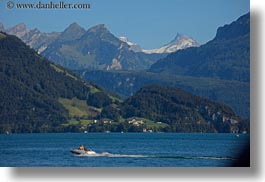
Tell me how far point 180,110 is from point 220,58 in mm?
4161

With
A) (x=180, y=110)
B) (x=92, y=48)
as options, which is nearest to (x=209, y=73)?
(x=180, y=110)

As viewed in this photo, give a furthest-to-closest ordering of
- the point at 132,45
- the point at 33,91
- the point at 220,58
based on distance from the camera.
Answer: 1. the point at 33,91
2. the point at 220,58
3. the point at 132,45

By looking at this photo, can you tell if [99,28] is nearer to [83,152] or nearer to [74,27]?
[74,27]

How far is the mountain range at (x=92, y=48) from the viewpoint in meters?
31.1

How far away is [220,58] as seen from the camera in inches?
1455

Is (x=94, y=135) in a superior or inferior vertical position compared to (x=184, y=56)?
inferior

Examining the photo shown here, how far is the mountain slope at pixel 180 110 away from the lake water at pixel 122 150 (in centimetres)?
55

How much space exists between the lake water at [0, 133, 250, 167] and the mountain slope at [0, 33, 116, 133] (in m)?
0.77

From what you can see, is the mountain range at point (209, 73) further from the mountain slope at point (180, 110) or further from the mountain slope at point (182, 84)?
the mountain slope at point (180, 110)

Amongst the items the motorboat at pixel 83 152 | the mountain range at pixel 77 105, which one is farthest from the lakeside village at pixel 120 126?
the motorboat at pixel 83 152

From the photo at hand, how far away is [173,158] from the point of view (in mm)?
31734

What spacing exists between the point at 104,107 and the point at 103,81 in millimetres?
3822

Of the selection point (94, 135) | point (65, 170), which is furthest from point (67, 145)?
point (65, 170)

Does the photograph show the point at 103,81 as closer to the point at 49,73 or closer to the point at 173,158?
the point at 49,73
